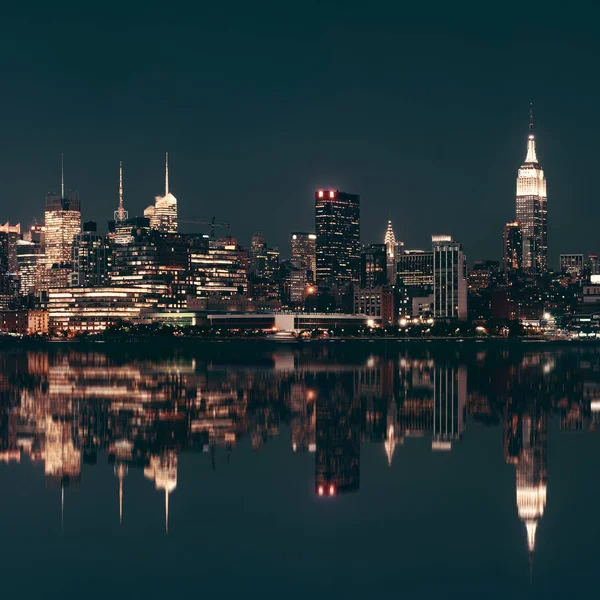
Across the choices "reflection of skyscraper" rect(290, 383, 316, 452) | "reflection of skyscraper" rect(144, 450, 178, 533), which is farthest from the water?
"reflection of skyscraper" rect(290, 383, 316, 452)

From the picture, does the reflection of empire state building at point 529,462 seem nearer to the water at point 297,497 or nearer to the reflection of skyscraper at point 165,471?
the water at point 297,497

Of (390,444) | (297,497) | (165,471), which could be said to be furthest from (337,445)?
(297,497)

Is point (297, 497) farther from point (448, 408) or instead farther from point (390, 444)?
point (448, 408)

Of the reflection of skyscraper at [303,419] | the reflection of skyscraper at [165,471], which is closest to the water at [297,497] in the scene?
the reflection of skyscraper at [165,471]

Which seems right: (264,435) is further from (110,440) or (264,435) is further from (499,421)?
(499,421)

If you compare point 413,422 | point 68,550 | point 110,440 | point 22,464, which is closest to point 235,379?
point 413,422
